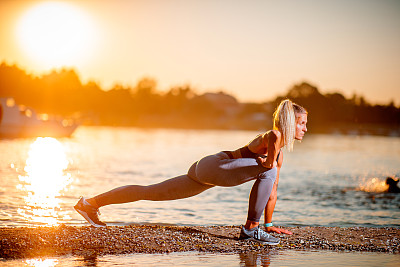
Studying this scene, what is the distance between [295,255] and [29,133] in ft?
211

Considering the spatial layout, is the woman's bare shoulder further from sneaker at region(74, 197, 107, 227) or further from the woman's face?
sneaker at region(74, 197, 107, 227)

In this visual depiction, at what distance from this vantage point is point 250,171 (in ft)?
22.6

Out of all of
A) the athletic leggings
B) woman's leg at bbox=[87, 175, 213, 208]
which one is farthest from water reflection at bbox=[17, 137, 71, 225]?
the athletic leggings

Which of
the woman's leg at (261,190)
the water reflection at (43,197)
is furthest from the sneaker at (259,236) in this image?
the water reflection at (43,197)

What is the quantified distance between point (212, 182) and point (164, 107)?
6571 inches

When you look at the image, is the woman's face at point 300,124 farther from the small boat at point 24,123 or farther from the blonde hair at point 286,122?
the small boat at point 24,123

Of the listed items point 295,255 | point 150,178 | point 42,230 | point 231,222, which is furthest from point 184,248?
point 150,178

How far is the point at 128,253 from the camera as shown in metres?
7.05

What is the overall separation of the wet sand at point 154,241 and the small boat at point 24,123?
58.6 m

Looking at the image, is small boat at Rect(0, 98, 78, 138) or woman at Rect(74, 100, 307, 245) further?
small boat at Rect(0, 98, 78, 138)

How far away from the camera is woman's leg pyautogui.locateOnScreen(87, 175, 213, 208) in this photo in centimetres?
715

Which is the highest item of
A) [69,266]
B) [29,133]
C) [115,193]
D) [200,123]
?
[200,123]

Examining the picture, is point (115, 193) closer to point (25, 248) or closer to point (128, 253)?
point (128, 253)

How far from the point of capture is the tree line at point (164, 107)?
136625 millimetres
